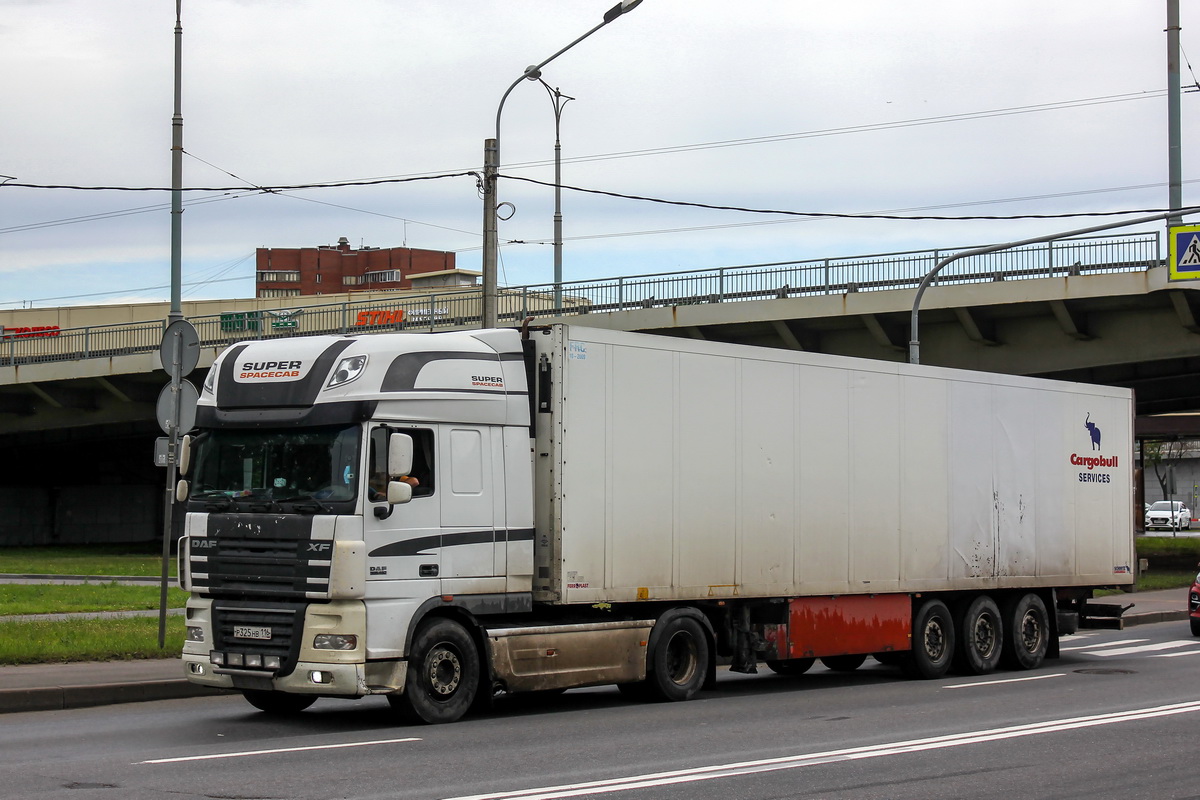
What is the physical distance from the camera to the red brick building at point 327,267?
444 feet

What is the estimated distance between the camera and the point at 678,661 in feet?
43.4

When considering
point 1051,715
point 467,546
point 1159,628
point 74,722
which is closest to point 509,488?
point 467,546

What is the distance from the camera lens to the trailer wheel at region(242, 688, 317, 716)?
39.9ft

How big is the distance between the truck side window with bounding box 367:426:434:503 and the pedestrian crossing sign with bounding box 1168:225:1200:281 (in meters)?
19.4

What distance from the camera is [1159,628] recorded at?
78.4ft

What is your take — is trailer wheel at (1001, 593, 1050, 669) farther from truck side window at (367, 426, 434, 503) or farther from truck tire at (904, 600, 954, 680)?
truck side window at (367, 426, 434, 503)

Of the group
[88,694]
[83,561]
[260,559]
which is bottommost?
[88,694]

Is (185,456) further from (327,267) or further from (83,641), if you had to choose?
(327,267)

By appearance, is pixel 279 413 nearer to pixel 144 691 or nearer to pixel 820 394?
pixel 144 691

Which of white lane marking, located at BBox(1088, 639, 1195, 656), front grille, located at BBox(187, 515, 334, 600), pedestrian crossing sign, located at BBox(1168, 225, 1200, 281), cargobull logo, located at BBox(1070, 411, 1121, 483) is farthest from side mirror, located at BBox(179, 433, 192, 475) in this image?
pedestrian crossing sign, located at BBox(1168, 225, 1200, 281)

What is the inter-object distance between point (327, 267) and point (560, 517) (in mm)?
129499

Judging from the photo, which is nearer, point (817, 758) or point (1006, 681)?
point (817, 758)

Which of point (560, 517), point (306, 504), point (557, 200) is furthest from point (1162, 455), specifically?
point (306, 504)

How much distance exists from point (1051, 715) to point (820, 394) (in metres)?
4.02
